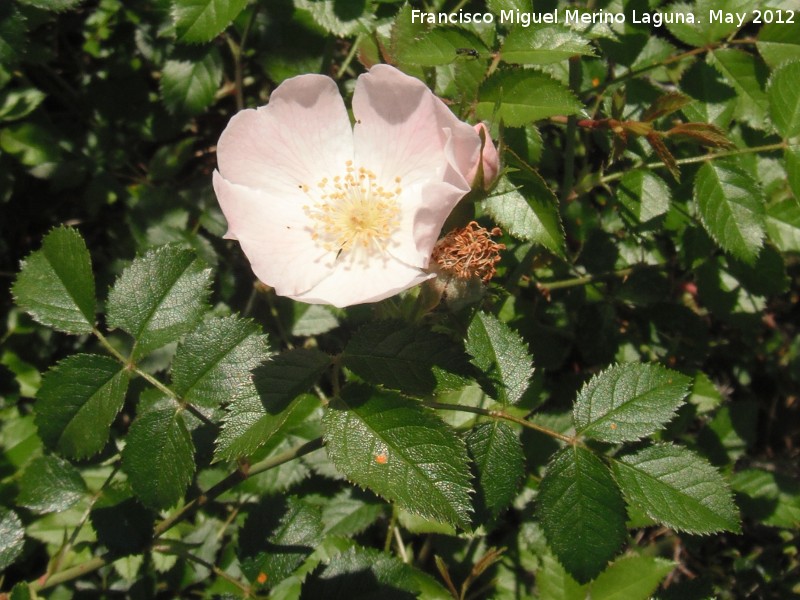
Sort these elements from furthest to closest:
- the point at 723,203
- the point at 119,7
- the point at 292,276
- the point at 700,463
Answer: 1. the point at 119,7
2. the point at 723,203
3. the point at 292,276
4. the point at 700,463

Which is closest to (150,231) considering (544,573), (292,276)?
(292,276)

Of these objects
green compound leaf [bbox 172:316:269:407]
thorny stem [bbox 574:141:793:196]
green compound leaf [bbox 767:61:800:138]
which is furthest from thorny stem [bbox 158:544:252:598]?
green compound leaf [bbox 767:61:800:138]

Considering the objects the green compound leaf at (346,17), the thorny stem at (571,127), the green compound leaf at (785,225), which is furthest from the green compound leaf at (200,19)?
the green compound leaf at (785,225)

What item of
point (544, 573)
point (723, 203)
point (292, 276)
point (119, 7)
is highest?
point (119, 7)

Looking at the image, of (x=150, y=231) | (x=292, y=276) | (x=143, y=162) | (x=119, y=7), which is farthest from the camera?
(x=143, y=162)

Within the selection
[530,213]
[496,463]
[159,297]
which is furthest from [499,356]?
[159,297]

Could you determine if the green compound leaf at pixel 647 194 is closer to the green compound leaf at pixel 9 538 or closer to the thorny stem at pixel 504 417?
the thorny stem at pixel 504 417

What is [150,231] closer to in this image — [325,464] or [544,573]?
[325,464]
